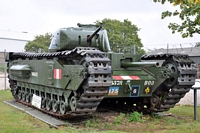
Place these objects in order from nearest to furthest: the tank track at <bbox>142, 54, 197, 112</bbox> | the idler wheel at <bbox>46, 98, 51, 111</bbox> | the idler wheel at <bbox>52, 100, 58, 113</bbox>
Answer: the tank track at <bbox>142, 54, 197, 112</bbox>
the idler wheel at <bbox>52, 100, 58, 113</bbox>
the idler wheel at <bbox>46, 98, 51, 111</bbox>

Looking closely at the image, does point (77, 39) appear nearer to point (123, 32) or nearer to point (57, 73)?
point (57, 73)

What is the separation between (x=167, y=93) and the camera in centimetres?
1036

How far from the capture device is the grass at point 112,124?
8250 mm

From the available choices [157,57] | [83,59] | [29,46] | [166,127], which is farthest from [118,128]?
[29,46]

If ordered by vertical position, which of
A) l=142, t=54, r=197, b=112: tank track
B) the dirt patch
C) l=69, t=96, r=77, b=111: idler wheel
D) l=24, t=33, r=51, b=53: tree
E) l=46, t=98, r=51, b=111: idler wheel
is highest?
l=24, t=33, r=51, b=53: tree

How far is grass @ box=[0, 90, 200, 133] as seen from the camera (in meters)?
8.25

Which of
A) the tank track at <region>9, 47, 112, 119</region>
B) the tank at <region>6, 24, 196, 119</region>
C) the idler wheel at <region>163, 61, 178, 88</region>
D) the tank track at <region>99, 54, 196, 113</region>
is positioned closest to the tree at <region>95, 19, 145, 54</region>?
the tank at <region>6, 24, 196, 119</region>

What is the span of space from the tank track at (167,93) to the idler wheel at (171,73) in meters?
0.06

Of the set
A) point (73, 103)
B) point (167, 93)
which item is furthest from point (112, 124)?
point (167, 93)

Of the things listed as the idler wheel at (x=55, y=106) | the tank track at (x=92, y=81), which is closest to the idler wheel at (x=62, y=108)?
the idler wheel at (x=55, y=106)

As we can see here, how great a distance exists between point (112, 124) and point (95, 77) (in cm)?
176

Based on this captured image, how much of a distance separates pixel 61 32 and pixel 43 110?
272 centimetres

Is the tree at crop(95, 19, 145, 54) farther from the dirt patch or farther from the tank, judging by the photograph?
the dirt patch

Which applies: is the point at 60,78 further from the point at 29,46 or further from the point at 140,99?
the point at 29,46
